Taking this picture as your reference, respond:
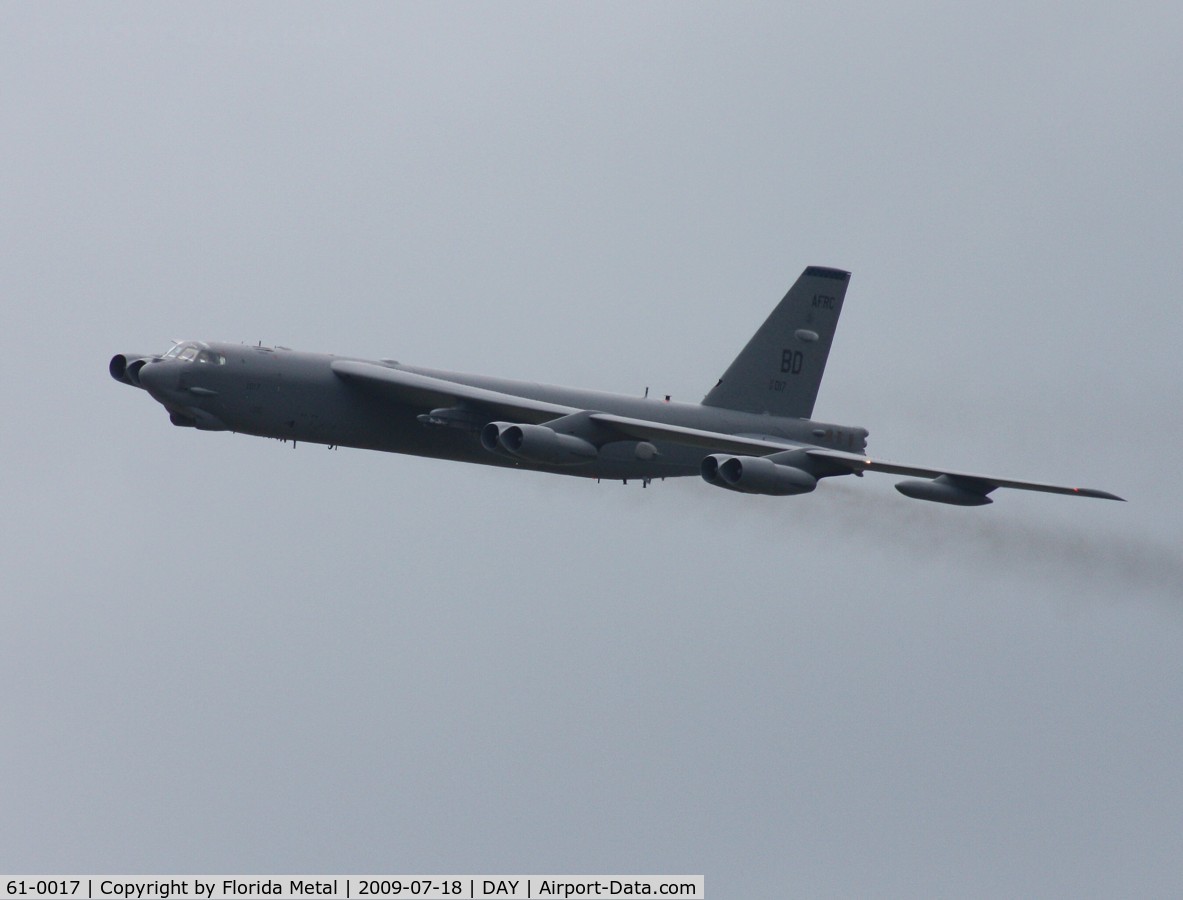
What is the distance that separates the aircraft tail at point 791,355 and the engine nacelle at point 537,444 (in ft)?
20.7

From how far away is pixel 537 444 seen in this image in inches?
1104

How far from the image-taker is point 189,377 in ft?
93.5

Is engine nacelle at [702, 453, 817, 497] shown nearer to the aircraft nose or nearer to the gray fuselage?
the gray fuselage

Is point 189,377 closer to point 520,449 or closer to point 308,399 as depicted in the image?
point 308,399

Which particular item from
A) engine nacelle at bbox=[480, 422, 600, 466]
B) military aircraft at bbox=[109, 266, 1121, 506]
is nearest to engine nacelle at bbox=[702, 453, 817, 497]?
military aircraft at bbox=[109, 266, 1121, 506]

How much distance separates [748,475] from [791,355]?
Answer: 8.22 metres

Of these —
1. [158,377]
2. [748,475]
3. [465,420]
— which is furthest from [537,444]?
[158,377]

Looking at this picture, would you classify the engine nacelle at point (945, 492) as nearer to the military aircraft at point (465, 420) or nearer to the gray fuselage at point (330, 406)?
the military aircraft at point (465, 420)

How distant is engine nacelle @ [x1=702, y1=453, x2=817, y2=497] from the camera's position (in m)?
27.5

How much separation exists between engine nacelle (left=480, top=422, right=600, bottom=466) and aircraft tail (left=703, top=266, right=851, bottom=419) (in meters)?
6.31

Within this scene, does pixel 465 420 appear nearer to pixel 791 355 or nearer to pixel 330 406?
pixel 330 406

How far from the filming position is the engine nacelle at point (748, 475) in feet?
90.1

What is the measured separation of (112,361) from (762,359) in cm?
1334

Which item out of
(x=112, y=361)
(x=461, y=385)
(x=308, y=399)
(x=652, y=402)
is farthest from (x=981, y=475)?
(x=112, y=361)
